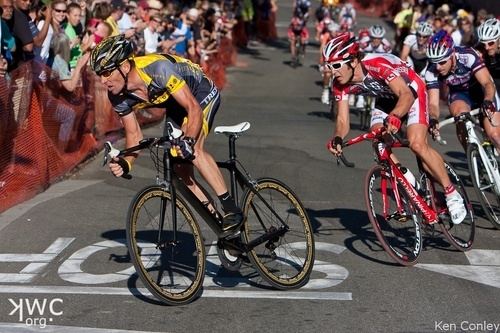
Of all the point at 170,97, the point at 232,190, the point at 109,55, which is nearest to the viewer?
the point at 109,55

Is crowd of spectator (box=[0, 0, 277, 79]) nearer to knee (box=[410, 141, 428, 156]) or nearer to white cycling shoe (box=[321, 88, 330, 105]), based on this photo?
white cycling shoe (box=[321, 88, 330, 105])

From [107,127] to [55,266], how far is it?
21.6 ft

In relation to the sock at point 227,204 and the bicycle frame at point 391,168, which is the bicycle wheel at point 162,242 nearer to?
the sock at point 227,204

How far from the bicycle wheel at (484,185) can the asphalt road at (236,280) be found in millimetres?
180

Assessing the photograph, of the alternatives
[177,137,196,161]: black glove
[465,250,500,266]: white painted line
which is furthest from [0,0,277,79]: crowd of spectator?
[465,250,500,266]: white painted line

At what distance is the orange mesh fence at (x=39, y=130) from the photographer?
10688 millimetres

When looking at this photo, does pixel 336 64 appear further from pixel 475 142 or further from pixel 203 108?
pixel 475 142

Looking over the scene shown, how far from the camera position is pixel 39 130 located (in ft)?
37.5

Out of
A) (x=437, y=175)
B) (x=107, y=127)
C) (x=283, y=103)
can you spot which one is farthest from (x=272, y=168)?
(x=283, y=103)

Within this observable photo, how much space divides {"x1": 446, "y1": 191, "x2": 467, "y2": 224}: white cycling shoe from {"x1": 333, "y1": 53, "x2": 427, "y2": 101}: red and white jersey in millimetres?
882

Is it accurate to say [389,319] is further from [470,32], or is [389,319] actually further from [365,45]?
[470,32]

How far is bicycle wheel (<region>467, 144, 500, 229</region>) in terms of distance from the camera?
986cm

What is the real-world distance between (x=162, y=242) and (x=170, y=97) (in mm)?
1075

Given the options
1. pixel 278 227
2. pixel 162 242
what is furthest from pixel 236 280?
pixel 162 242
